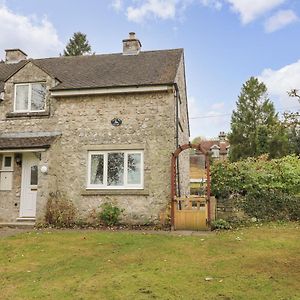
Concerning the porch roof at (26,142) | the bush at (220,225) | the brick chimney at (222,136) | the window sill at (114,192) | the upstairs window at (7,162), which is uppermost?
the brick chimney at (222,136)

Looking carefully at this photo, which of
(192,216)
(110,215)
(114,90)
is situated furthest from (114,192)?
(114,90)

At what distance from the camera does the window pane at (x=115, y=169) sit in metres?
14.9

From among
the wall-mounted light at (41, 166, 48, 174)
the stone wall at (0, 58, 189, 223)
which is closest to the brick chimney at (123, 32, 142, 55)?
the stone wall at (0, 58, 189, 223)

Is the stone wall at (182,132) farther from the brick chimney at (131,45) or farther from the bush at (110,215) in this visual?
the bush at (110,215)

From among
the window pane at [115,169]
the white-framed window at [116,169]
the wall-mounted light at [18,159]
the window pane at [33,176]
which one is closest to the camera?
the white-framed window at [116,169]

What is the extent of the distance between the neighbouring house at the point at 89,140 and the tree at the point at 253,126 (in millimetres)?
23435

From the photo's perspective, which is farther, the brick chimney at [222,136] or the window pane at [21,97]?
the brick chimney at [222,136]

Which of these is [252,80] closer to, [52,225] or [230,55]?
[230,55]

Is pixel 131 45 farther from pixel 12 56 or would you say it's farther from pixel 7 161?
pixel 7 161

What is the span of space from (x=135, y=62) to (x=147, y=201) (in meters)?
7.40

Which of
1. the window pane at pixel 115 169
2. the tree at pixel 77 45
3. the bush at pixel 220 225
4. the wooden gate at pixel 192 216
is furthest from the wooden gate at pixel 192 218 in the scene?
the tree at pixel 77 45

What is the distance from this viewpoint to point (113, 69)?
1720 centimetres

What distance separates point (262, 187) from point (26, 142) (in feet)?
32.9

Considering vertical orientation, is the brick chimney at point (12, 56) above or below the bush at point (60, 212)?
above
